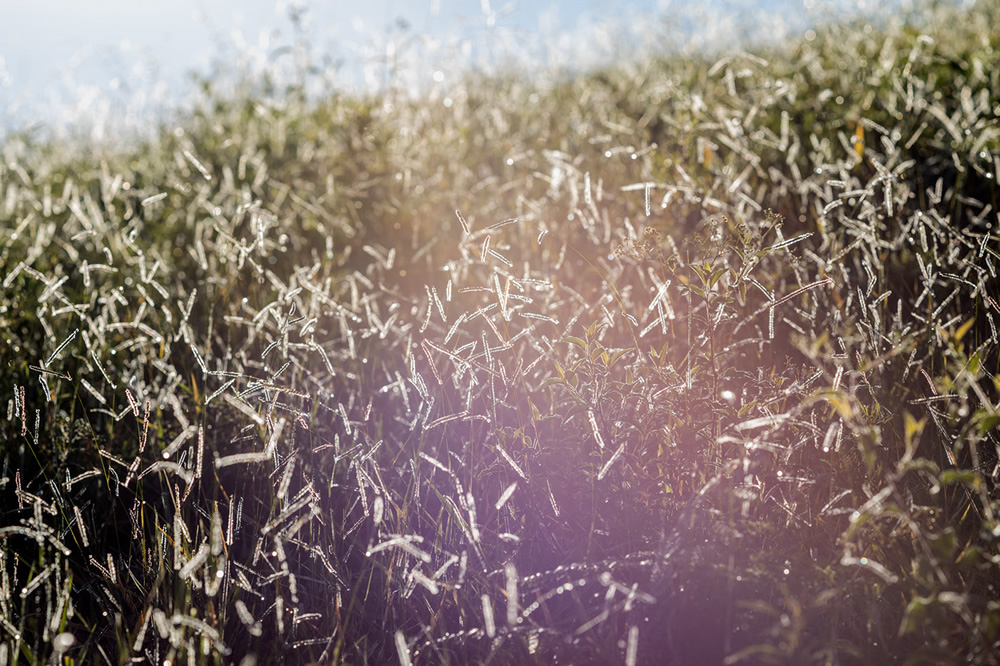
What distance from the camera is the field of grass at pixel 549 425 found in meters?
1.08

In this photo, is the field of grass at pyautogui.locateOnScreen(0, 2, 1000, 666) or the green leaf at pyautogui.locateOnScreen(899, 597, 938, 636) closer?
the green leaf at pyautogui.locateOnScreen(899, 597, 938, 636)

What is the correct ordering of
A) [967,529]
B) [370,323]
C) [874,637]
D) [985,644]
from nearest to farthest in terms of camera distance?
[985,644]
[874,637]
[967,529]
[370,323]

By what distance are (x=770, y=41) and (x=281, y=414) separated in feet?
12.2

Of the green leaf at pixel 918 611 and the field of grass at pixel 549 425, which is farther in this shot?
the field of grass at pixel 549 425

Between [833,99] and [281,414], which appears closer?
[281,414]

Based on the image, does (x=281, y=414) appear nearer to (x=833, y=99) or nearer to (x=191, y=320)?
(x=191, y=320)

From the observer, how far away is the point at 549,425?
142 cm

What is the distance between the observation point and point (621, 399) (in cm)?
127

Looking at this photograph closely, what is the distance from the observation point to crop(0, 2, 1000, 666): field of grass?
3.53 ft

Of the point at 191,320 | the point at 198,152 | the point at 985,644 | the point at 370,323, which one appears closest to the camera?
the point at 985,644

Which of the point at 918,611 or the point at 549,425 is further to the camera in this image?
the point at 549,425

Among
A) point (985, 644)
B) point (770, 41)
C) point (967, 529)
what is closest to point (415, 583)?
point (985, 644)

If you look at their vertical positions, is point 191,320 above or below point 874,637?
above

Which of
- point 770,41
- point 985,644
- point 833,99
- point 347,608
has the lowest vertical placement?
point 347,608
